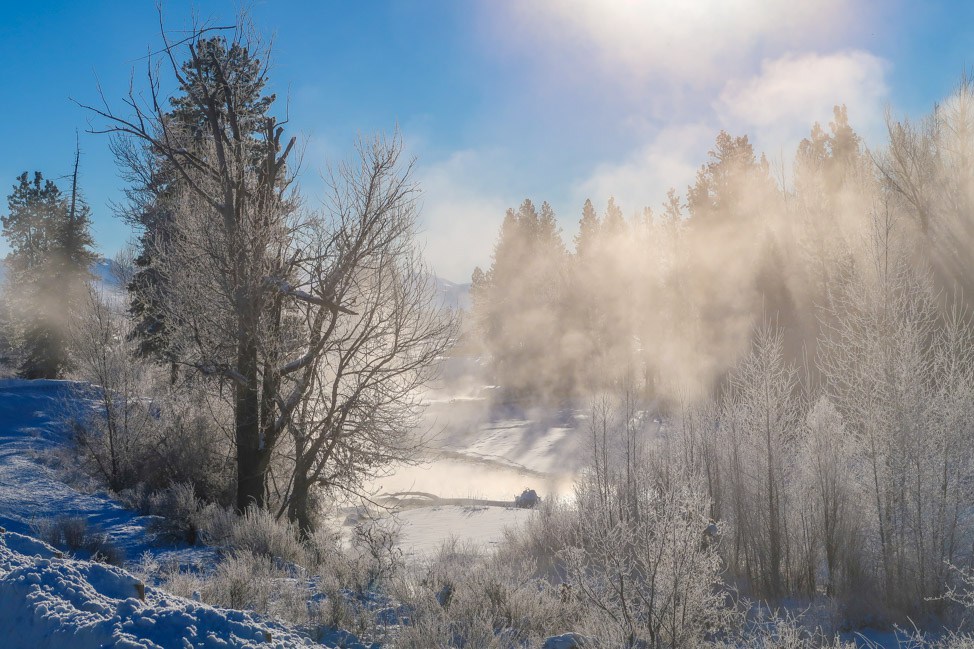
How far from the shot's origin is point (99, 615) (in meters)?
3.29

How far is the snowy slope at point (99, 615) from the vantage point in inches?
124

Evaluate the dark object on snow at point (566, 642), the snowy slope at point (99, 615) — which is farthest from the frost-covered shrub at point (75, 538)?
the dark object on snow at point (566, 642)

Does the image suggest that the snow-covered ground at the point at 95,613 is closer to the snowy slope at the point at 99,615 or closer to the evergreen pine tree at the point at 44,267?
the snowy slope at the point at 99,615

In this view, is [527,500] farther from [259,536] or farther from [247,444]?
[259,536]

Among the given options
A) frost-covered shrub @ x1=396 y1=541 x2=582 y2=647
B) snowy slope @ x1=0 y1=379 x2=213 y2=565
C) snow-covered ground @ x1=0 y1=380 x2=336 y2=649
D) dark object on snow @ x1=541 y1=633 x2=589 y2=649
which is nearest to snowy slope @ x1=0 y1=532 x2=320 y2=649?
snow-covered ground @ x1=0 y1=380 x2=336 y2=649

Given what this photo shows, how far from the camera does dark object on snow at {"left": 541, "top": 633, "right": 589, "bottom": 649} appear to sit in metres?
4.95

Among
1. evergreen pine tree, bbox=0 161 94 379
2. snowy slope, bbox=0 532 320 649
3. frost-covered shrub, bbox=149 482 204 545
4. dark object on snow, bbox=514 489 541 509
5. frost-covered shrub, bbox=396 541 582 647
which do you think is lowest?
dark object on snow, bbox=514 489 541 509

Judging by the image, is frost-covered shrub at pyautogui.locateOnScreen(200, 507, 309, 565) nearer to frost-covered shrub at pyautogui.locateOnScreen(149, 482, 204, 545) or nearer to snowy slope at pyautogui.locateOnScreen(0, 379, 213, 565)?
frost-covered shrub at pyautogui.locateOnScreen(149, 482, 204, 545)

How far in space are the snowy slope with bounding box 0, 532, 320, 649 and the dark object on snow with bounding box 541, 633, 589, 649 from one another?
2.06 metres

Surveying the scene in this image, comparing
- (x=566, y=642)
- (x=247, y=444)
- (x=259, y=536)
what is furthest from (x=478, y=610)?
(x=247, y=444)

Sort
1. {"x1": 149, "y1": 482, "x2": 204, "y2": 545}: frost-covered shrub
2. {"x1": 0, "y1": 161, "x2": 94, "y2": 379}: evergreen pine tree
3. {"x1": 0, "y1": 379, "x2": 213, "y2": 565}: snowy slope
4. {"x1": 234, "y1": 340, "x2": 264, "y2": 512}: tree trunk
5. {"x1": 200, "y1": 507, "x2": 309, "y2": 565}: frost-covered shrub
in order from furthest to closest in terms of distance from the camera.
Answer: {"x1": 0, "y1": 161, "x2": 94, "y2": 379}: evergreen pine tree → {"x1": 234, "y1": 340, "x2": 264, "y2": 512}: tree trunk → {"x1": 149, "y1": 482, "x2": 204, "y2": 545}: frost-covered shrub → {"x1": 0, "y1": 379, "x2": 213, "y2": 565}: snowy slope → {"x1": 200, "y1": 507, "x2": 309, "y2": 565}: frost-covered shrub

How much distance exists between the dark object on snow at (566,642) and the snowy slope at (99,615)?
2056mm

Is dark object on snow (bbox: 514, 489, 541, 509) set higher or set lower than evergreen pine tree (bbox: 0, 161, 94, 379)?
lower

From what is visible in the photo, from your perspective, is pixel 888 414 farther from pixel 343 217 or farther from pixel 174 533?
pixel 174 533
